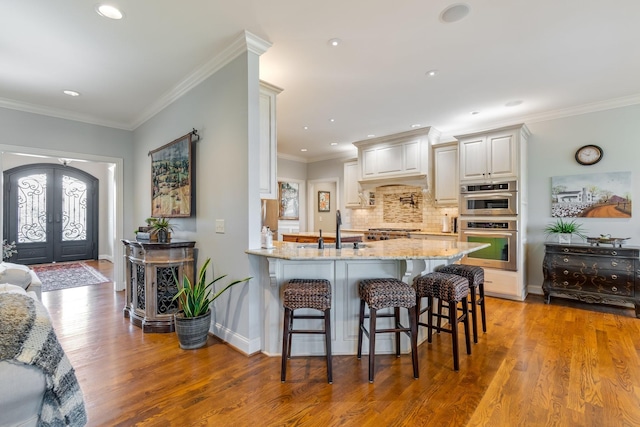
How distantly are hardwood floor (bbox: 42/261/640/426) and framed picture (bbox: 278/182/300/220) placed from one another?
4.77 metres

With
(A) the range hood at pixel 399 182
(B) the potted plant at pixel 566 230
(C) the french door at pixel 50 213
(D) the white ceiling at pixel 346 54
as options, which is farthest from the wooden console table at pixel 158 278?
(C) the french door at pixel 50 213

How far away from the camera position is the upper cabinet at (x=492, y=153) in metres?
4.28

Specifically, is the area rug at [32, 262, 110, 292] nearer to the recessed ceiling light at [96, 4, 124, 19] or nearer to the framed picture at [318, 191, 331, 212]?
the recessed ceiling light at [96, 4, 124, 19]

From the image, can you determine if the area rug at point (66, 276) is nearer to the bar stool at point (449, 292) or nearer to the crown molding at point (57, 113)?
the crown molding at point (57, 113)

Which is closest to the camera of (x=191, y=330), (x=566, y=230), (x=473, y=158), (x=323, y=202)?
(x=191, y=330)

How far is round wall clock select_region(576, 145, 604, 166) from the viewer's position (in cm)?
414

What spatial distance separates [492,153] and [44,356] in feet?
16.6

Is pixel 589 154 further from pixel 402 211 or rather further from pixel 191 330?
pixel 191 330

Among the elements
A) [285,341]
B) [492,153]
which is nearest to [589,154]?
[492,153]

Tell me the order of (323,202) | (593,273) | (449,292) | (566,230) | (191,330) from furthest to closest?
(323,202), (566,230), (593,273), (191,330), (449,292)

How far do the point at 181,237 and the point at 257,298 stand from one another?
5.07ft

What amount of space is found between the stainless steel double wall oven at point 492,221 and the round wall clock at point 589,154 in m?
0.96

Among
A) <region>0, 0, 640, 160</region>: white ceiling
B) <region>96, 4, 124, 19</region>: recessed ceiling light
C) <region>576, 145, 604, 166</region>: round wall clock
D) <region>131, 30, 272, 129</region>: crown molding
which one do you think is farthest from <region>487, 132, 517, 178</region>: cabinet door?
<region>96, 4, 124, 19</region>: recessed ceiling light

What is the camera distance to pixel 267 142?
3014mm
